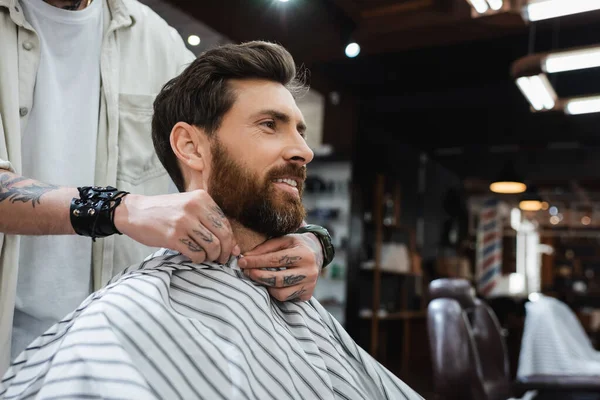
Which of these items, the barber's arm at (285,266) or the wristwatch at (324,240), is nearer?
the barber's arm at (285,266)

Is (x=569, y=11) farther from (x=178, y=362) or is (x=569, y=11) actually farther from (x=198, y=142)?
(x=178, y=362)

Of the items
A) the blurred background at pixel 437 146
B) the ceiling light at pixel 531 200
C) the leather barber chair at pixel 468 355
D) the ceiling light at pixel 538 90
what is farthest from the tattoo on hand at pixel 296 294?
the ceiling light at pixel 531 200

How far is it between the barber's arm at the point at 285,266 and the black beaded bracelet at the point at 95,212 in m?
0.29

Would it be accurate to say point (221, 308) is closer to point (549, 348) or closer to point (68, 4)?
point (68, 4)

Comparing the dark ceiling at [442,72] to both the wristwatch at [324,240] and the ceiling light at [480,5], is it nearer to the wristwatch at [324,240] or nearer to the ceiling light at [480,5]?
the ceiling light at [480,5]

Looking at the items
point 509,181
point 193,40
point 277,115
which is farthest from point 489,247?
point 277,115

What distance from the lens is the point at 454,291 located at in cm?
257

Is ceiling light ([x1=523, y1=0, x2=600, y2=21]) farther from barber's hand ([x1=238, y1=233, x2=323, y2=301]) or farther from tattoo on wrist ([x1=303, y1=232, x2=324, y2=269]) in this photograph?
barber's hand ([x1=238, y1=233, x2=323, y2=301])

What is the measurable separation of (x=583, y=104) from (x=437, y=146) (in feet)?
11.5

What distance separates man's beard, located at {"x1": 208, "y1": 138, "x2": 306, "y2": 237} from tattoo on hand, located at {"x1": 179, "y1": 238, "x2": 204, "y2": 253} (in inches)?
9.4

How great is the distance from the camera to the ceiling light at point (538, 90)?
4.12 m

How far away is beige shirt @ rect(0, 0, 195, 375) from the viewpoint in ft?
4.03

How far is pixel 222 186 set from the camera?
1.25 m

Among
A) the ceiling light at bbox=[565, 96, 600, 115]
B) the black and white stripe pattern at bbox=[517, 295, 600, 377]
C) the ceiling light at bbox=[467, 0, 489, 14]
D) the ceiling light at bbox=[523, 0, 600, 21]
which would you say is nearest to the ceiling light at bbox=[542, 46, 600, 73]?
the ceiling light at bbox=[523, 0, 600, 21]
